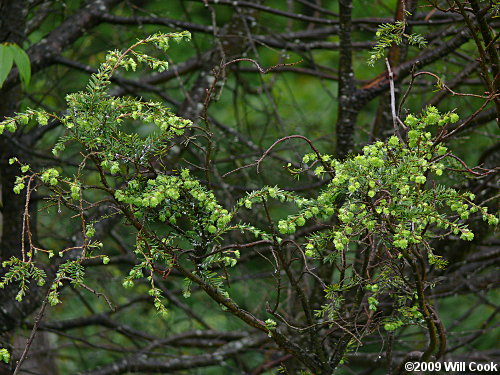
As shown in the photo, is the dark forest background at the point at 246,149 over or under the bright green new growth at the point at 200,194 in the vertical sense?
over

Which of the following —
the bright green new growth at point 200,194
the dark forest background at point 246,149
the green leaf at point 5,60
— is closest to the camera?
the bright green new growth at point 200,194

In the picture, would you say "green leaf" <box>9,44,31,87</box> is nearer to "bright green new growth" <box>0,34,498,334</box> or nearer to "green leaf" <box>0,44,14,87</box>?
"green leaf" <box>0,44,14,87</box>

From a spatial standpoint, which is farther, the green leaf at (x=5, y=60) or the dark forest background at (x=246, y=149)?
the dark forest background at (x=246, y=149)

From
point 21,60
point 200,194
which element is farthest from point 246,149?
point 200,194

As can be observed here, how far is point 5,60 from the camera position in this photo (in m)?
2.19

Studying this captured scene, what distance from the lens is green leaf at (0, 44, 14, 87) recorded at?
2.17m

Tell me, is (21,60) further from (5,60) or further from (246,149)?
(246,149)

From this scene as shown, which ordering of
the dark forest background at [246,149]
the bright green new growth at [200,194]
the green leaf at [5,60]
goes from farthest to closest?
the dark forest background at [246,149] < the green leaf at [5,60] < the bright green new growth at [200,194]

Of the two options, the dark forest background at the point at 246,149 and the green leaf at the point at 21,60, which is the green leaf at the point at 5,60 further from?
the dark forest background at the point at 246,149

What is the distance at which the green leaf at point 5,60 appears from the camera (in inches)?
85.5

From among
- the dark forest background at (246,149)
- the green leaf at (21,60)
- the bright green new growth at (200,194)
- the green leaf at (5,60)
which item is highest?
the dark forest background at (246,149)

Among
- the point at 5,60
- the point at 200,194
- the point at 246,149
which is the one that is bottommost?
the point at 200,194

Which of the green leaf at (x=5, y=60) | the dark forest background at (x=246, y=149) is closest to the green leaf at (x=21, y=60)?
the green leaf at (x=5, y=60)

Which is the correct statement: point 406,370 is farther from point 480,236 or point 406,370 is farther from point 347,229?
point 480,236
